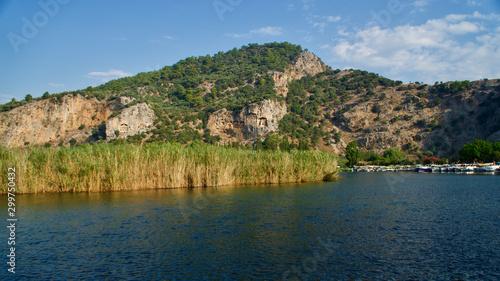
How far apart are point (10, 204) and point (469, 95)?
11544 centimetres

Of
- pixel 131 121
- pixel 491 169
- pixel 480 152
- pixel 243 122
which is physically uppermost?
pixel 243 122

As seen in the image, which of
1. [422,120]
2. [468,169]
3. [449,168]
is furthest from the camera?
[422,120]

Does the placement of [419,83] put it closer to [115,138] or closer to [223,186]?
[115,138]

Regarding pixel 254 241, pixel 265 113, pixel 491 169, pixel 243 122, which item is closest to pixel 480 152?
pixel 491 169

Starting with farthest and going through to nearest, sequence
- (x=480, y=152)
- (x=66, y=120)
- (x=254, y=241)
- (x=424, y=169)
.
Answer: (x=66, y=120)
(x=480, y=152)
(x=424, y=169)
(x=254, y=241)

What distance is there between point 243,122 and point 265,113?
811 centimetres

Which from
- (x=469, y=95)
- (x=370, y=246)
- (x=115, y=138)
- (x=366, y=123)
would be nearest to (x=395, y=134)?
(x=366, y=123)

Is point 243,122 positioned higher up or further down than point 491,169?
higher up

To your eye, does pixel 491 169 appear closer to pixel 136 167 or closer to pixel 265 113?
pixel 136 167

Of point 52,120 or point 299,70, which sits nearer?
point 52,120

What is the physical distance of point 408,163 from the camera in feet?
298

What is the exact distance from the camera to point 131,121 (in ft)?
318

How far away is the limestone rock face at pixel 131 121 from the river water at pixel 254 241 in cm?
7689

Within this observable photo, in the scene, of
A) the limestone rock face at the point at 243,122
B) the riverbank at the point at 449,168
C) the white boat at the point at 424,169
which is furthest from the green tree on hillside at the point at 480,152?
the limestone rock face at the point at 243,122
